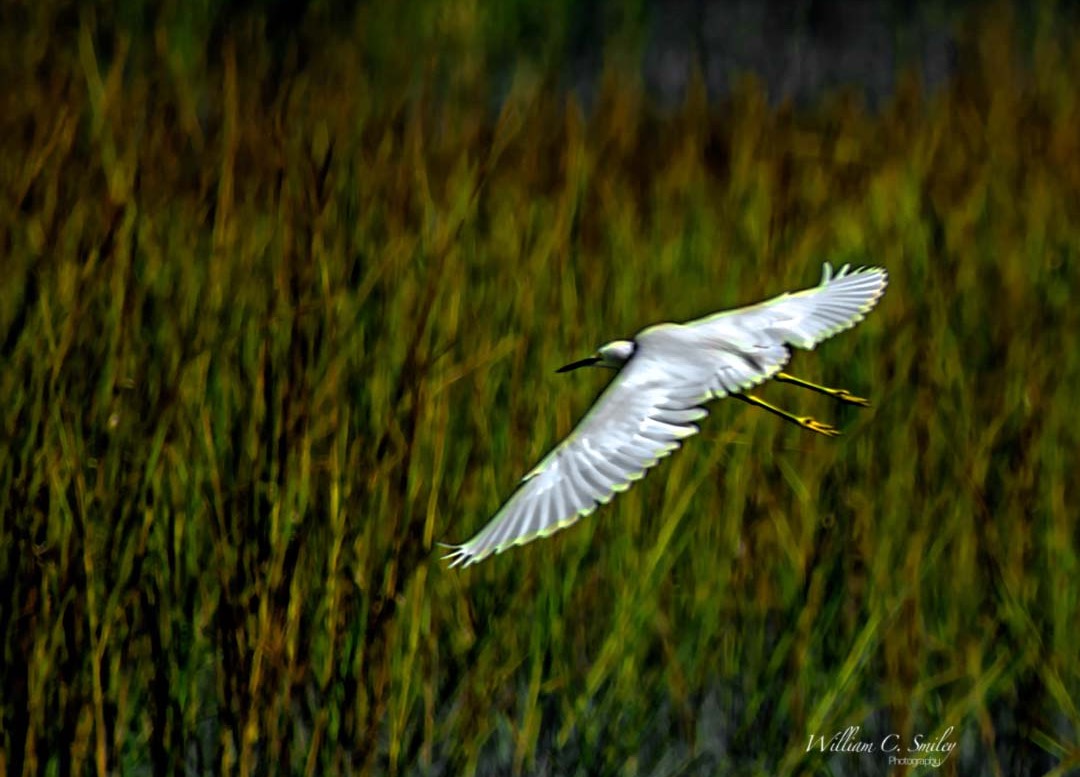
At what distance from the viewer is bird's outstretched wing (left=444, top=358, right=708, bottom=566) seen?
107 centimetres

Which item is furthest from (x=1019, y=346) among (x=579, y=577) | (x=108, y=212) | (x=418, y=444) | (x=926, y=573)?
(x=108, y=212)

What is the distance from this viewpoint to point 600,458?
1090mm

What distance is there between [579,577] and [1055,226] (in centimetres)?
108

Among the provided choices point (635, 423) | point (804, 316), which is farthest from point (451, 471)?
point (635, 423)

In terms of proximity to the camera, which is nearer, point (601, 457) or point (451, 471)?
point (601, 457)

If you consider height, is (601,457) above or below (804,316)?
below

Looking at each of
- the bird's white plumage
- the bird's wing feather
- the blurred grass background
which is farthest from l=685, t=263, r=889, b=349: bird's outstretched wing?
the blurred grass background

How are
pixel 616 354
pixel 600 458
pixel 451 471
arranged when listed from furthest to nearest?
pixel 451 471, pixel 616 354, pixel 600 458

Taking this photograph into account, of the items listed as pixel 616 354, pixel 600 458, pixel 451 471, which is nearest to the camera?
pixel 600 458

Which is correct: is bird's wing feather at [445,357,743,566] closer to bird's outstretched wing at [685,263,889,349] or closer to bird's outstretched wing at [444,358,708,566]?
bird's outstretched wing at [444,358,708,566]

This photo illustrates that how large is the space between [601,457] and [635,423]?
0.03 m

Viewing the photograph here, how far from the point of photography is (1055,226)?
8.64 feet

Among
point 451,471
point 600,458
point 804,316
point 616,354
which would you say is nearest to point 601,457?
point 600,458

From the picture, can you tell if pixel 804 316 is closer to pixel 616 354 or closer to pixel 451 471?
pixel 616 354
